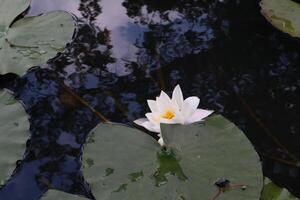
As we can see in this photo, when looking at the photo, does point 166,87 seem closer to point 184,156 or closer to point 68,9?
point 184,156

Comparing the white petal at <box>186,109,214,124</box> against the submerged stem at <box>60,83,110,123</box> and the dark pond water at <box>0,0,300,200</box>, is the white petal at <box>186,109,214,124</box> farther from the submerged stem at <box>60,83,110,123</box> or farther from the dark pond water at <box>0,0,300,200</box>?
the submerged stem at <box>60,83,110,123</box>

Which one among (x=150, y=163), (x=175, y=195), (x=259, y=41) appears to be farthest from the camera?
(x=259, y=41)

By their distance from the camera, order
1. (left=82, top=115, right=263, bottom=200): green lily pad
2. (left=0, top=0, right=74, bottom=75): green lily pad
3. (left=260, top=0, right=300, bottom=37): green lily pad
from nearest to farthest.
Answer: (left=82, top=115, right=263, bottom=200): green lily pad → (left=0, top=0, right=74, bottom=75): green lily pad → (left=260, top=0, right=300, bottom=37): green lily pad

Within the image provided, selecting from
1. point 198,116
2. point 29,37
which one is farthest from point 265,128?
point 29,37

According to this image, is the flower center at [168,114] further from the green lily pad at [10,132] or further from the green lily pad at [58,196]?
the green lily pad at [10,132]

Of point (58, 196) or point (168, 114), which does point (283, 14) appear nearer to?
point (168, 114)

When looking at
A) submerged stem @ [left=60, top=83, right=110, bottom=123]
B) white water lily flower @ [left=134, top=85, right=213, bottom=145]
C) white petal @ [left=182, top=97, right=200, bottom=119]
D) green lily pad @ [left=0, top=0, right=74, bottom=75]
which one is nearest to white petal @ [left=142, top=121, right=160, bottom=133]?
white water lily flower @ [left=134, top=85, right=213, bottom=145]

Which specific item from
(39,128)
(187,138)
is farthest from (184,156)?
(39,128)

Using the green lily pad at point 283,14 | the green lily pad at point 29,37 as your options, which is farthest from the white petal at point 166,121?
the green lily pad at point 283,14
